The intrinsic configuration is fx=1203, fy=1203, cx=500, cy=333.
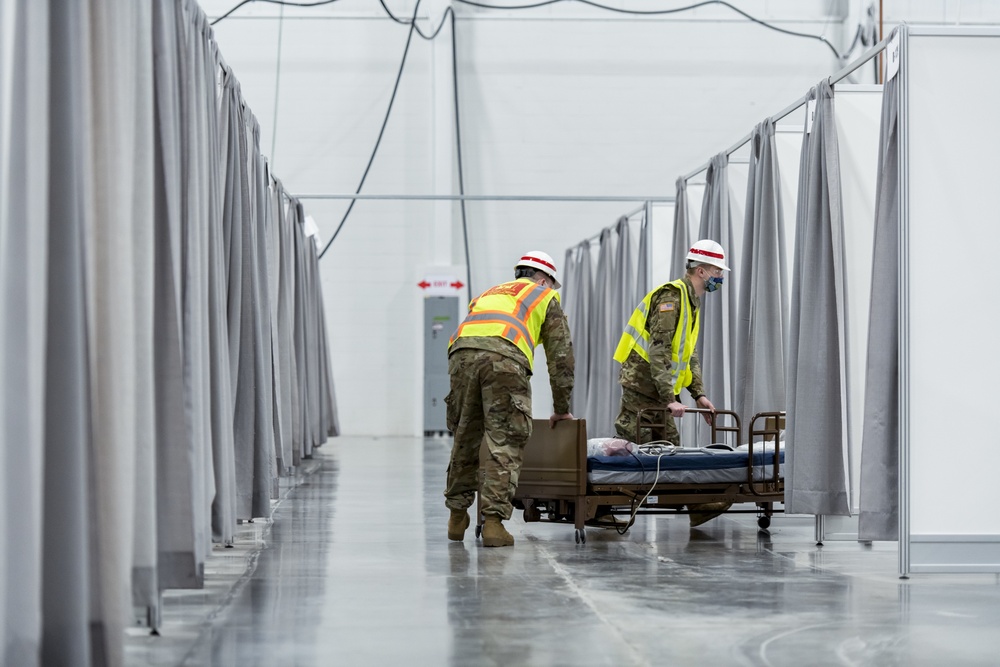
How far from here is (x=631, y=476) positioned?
6398mm

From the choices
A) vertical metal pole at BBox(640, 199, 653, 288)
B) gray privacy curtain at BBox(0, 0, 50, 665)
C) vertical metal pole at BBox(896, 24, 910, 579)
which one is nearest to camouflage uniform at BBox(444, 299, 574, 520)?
vertical metal pole at BBox(896, 24, 910, 579)

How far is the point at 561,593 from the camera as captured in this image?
15.6ft

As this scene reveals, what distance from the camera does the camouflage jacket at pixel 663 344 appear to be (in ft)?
23.3

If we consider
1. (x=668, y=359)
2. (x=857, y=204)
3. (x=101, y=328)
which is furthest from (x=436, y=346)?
(x=101, y=328)

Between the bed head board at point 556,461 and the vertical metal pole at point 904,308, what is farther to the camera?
the bed head board at point 556,461

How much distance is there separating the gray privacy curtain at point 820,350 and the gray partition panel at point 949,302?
94 centimetres

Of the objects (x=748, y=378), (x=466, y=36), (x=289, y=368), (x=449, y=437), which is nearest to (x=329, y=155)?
(x=466, y=36)

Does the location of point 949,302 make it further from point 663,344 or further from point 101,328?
point 101,328

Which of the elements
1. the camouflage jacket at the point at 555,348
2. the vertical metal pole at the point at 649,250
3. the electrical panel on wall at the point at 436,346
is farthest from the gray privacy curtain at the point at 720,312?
the electrical panel on wall at the point at 436,346

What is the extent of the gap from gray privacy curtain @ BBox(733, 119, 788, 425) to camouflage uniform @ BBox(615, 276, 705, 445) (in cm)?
33

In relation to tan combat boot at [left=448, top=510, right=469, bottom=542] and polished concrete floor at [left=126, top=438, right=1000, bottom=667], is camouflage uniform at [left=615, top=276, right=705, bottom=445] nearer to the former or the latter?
polished concrete floor at [left=126, top=438, right=1000, bottom=667]

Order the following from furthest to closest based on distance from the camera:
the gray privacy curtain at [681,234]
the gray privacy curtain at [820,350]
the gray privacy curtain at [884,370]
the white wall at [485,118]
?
the white wall at [485,118]
the gray privacy curtain at [681,234]
the gray privacy curtain at [820,350]
the gray privacy curtain at [884,370]

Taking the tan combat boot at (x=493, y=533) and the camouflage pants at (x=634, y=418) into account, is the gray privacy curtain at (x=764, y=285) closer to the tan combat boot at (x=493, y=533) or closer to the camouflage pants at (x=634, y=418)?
the camouflage pants at (x=634, y=418)

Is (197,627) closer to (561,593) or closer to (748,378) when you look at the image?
(561,593)
